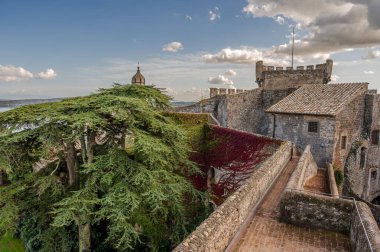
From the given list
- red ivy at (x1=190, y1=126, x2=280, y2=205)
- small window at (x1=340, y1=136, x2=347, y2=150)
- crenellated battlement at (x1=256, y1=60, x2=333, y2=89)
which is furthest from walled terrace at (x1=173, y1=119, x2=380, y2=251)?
crenellated battlement at (x1=256, y1=60, x2=333, y2=89)

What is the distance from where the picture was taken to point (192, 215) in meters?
16.8

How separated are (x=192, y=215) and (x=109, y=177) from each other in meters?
7.15

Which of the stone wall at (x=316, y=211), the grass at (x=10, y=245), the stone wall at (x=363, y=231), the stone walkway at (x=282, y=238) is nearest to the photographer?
the stone wall at (x=363, y=231)

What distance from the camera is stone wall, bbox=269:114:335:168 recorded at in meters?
19.7

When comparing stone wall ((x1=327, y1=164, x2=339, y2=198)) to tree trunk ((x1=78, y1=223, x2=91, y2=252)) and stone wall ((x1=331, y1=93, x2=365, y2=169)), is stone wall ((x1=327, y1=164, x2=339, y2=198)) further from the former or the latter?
tree trunk ((x1=78, y1=223, x2=91, y2=252))

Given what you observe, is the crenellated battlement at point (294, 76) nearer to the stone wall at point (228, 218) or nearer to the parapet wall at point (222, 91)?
the parapet wall at point (222, 91)

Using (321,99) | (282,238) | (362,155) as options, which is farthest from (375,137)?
(282,238)

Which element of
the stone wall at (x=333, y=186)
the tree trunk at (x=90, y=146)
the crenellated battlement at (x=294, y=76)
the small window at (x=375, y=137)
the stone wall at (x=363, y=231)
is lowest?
the stone wall at (x=333, y=186)

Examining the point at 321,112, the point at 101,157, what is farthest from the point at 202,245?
the point at 321,112

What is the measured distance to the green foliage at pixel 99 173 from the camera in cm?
1133

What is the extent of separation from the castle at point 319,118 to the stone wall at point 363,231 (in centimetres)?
749

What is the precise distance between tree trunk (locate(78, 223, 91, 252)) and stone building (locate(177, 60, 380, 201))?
1524cm

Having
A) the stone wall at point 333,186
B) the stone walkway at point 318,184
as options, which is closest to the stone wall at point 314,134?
the stone wall at point 333,186

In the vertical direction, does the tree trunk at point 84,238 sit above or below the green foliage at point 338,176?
below
